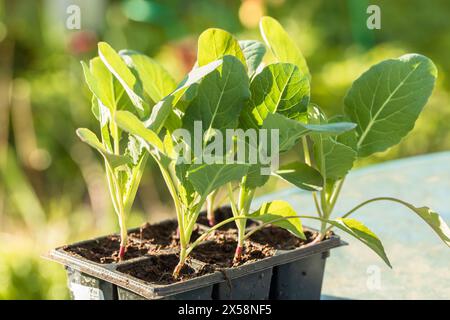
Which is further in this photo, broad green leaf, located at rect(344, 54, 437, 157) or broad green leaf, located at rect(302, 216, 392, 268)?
broad green leaf, located at rect(344, 54, 437, 157)

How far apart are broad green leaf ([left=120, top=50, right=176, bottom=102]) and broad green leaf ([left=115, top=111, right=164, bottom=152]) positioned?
210 mm

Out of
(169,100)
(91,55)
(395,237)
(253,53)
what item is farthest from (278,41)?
Answer: (91,55)

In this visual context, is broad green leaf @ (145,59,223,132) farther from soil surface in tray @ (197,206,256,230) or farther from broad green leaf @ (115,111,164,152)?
soil surface in tray @ (197,206,256,230)

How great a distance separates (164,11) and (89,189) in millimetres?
1215

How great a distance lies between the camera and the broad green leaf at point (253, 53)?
1.32 metres

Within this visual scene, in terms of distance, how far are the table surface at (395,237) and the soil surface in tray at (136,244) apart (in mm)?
279

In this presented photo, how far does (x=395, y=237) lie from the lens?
5.49 ft

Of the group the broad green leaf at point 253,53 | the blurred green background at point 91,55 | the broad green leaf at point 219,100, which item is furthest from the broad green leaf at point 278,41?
the blurred green background at point 91,55

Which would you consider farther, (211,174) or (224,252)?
(224,252)

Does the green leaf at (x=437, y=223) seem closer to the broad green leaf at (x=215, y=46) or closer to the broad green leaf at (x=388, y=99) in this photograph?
the broad green leaf at (x=388, y=99)

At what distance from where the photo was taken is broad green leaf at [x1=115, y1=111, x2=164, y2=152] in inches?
40.7

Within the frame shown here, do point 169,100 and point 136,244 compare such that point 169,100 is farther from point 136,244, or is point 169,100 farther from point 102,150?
point 136,244

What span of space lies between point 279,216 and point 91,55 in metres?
3.30

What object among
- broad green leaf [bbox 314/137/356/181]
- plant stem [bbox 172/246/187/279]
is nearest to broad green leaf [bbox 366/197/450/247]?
broad green leaf [bbox 314/137/356/181]
